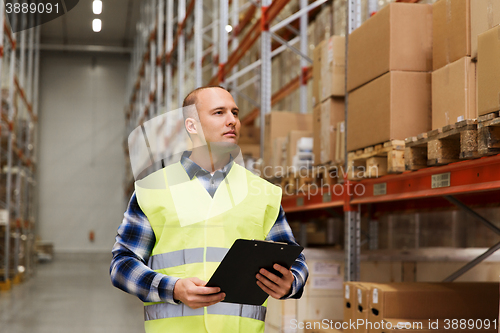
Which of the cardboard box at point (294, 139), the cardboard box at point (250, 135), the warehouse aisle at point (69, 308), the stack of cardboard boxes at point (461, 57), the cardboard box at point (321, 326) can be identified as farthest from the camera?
the cardboard box at point (250, 135)

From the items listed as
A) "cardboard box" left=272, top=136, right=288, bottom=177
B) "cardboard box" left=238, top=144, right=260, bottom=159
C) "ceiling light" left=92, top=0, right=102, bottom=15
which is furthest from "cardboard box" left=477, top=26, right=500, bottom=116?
"cardboard box" left=238, top=144, right=260, bottom=159

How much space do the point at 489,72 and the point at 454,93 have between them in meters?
0.58

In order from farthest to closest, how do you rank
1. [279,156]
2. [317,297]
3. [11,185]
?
[11,185] < [279,156] < [317,297]

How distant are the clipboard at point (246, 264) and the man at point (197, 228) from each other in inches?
2.6

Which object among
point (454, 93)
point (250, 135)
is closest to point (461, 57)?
point (454, 93)

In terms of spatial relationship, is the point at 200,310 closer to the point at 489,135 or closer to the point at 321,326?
the point at 489,135

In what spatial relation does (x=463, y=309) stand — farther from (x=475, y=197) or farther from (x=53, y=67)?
(x=53, y=67)

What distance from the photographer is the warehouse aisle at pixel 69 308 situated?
7184 mm

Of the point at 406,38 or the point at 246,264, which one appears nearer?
the point at 246,264

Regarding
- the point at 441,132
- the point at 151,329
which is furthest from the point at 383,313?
the point at 151,329

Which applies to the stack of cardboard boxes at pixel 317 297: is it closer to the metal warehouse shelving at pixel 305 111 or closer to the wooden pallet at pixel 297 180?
the metal warehouse shelving at pixel 305 111

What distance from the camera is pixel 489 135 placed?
101 inches

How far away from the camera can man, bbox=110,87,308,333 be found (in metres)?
1.99

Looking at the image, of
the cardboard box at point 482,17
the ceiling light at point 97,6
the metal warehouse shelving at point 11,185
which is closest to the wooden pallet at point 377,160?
the cardboard box at point 482,17
